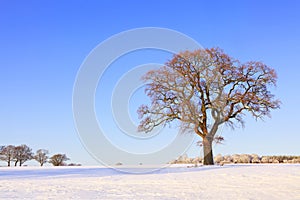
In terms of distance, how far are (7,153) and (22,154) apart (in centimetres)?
305

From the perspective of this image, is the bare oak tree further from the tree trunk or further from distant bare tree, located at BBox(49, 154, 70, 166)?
distant bare tree, located at BBox(49, 154, 70, 166)

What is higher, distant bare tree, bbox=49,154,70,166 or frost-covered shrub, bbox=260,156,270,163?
distant bare tree, bbox=49,154,70,166

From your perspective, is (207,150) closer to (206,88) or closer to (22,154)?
(206,88)

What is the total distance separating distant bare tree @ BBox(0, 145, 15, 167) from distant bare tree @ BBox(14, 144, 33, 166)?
708mm

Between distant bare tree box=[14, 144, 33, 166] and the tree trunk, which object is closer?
the tree trunk

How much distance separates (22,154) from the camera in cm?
5622

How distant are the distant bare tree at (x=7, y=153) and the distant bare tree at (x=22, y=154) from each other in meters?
0.71

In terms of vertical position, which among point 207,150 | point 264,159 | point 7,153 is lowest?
point 264,159

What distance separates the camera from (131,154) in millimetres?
17781

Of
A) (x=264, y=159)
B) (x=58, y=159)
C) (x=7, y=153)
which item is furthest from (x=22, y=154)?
(x=264, y=159)

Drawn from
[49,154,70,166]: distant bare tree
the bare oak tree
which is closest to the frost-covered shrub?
the bare oak tree

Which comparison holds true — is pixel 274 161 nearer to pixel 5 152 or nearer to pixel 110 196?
pixel 110 196

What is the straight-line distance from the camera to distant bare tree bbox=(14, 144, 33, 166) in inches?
2189

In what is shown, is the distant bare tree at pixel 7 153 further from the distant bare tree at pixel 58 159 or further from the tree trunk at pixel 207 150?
the tree trunk at pixel 207 150
